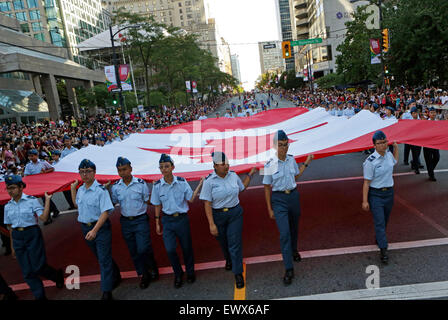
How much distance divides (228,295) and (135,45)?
33.6 m

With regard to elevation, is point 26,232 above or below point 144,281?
above

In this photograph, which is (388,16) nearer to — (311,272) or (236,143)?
(236,143)

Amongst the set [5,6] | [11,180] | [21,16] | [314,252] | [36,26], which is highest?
[5,6]

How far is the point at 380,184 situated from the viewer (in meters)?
4.21

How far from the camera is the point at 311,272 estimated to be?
4246mm

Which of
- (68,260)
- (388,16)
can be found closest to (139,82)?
(388,16)

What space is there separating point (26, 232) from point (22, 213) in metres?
0.24

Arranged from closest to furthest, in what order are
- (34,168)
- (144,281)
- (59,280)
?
(144,281)
(59,280)
(34,168)

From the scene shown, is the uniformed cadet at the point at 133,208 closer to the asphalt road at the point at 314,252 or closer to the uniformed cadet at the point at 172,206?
the uniformed cadet at the point at 172,206

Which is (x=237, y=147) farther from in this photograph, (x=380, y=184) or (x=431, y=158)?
(x=431, y=158)

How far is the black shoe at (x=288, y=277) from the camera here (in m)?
4.01

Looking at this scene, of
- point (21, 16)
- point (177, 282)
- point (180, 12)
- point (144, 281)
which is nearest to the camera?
point (177, 282)

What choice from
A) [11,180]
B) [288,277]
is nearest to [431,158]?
[288,277]

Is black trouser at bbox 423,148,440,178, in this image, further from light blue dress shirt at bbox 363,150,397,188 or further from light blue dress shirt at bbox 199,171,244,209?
light blue dress shirt at bbox 199,171,244,209
